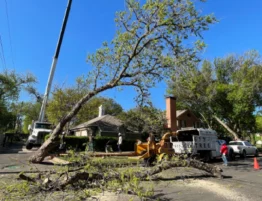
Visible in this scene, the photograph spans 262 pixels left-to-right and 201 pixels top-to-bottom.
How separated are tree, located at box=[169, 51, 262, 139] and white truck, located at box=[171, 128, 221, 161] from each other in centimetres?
1070

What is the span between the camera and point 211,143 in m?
18.6

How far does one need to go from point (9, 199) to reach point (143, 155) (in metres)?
8.16

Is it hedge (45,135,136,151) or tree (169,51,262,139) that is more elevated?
tree (169,51,262,139)

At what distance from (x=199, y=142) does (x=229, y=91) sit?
54.6 ft

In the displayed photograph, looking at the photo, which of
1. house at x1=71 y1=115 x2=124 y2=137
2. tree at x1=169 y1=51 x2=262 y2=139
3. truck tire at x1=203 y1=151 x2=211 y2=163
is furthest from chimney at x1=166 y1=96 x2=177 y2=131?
truck tire at x1=203 y1=151 x2=211 y2=163

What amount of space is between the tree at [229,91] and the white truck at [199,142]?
35.1 feet

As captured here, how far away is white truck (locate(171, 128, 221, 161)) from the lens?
16984 mm

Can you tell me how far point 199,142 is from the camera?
17.4 m

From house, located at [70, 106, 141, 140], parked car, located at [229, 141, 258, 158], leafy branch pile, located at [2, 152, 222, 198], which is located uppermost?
house, located at [70, 106, 141, 140]

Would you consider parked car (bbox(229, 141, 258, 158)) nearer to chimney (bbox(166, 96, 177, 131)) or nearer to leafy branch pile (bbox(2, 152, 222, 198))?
chimney (bbox(166, 96, 177, 131))

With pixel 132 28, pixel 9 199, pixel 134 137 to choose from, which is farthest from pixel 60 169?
pixel 134 137

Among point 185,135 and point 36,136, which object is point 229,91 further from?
point 36,136

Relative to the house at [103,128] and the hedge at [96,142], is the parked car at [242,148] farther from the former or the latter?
the house at [103,128]

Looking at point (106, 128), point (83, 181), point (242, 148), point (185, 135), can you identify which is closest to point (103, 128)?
point (106, 128)
